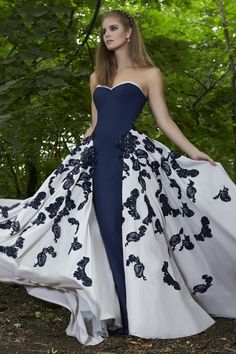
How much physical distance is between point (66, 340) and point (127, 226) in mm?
669

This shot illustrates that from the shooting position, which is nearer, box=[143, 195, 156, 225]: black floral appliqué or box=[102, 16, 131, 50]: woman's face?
box=[143, 195, 156, 225]: black floral appliqué

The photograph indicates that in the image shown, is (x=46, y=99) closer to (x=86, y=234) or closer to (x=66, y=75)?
(x=66, y=75)

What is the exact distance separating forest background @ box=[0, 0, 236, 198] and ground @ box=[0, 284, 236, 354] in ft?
3.39

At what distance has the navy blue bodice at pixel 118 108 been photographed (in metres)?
3.51

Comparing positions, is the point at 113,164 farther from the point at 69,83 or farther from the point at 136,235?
the point at 69,83

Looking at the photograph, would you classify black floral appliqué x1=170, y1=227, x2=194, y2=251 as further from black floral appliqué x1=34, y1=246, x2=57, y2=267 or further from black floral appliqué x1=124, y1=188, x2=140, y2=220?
black floral appliqué x1=34, y1=246, x2=57, y2=267

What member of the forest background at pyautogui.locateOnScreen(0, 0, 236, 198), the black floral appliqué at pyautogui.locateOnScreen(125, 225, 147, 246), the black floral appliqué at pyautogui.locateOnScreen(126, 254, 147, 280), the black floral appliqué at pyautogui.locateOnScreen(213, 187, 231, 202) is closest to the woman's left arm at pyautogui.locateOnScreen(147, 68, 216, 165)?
the black floral appliqué at pyautogui.locateOnScreen(213, 187, 231, 202)

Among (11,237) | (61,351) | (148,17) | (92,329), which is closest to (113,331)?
(92,329)

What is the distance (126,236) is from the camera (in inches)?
132

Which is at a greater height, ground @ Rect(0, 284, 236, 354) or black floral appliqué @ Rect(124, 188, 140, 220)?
black floral appliqué @ Rect(124, 188, 140, 220)

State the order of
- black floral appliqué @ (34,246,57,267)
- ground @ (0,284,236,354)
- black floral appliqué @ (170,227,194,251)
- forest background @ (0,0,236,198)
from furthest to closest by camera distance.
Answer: forest background @ (0,0,236,198)
black floral appliqué @ (170,227,194,251)
black floral appliqué @ (34,246,57,267)
ground @ (0,284,236,354)

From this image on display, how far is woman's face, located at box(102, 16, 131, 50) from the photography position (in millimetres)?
3547

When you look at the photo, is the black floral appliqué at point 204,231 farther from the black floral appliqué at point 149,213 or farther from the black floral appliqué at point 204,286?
the black floral appliqué at point 149,213

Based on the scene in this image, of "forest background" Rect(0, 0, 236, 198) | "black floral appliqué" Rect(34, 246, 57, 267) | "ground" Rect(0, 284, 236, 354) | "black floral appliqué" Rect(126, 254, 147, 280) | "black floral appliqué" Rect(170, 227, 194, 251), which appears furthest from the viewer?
"forest background" Rect(0, 0, 236, 198)
